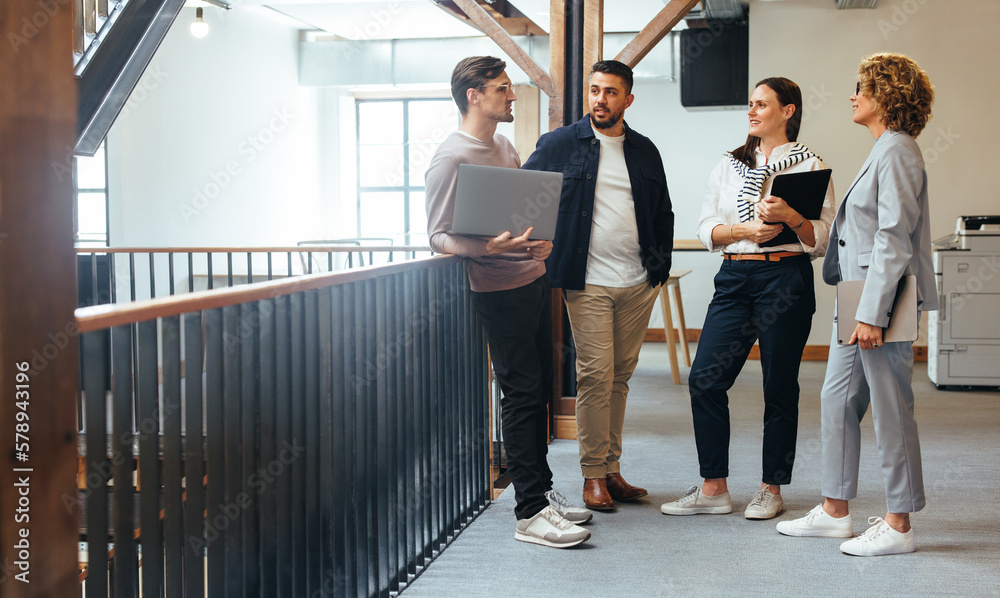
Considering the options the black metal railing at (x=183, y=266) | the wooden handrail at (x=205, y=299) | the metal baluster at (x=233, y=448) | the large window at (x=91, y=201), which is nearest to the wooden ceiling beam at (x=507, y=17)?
the black metal railing at (x=183, y=266)

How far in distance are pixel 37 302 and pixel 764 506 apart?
8.13 ft

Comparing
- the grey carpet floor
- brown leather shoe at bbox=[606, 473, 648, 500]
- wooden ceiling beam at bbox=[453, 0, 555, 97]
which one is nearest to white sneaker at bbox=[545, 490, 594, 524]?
the grey carpet floor

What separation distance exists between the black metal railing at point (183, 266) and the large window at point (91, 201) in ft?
1.45

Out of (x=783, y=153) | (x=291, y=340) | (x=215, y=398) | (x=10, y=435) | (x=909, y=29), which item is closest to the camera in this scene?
(x=10, y=435)

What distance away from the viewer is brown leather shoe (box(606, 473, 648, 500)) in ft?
10.4

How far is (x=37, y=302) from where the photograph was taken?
111 cm

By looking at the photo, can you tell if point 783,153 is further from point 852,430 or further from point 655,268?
point 852,430

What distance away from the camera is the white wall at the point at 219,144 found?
6805mm

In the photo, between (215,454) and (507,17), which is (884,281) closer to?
(215,454)

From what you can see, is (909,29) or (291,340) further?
(909,29)

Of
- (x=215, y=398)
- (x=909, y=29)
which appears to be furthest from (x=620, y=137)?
(x=909, y=29)

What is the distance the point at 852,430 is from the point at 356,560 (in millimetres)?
1540

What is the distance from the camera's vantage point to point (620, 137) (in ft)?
9.94

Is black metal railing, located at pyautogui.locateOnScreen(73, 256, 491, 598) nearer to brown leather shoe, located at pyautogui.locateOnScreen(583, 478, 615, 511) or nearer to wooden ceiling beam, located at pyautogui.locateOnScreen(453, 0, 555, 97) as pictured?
brown leather shoe, located at pyautogui.locateOnScreen(583, 478, 615, 511)
